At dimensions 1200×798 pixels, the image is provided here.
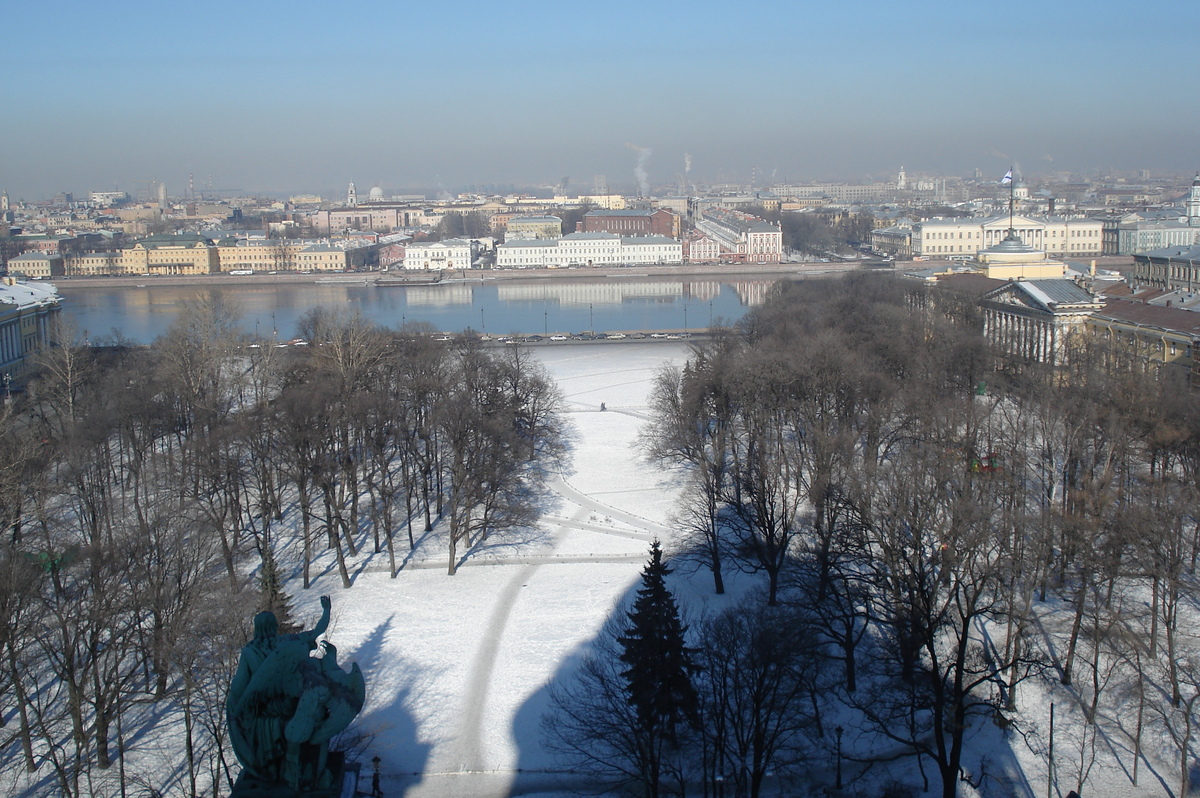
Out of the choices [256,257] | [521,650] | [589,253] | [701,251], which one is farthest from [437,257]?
[521,650]

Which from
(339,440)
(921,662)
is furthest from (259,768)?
(339,440)

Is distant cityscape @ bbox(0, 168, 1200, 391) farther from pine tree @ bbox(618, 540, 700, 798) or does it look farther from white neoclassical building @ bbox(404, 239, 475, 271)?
pine tree @ bbox(618, 540, 700, 798)

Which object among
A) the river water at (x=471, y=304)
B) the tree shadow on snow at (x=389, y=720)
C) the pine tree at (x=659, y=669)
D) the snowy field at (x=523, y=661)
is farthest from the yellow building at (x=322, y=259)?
the pine tree at (x=659, y=669)

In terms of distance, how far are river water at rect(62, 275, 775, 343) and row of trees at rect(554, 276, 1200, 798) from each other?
1520 centimetres

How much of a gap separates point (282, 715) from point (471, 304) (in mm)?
32570

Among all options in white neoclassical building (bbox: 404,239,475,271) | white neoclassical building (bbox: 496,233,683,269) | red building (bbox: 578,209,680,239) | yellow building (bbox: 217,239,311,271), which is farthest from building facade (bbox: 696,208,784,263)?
yellow building (bbox: 217,239,311,271)

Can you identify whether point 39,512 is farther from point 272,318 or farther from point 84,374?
point 272,318

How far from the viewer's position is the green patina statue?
2535mm

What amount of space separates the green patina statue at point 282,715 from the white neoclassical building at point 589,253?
148 feet

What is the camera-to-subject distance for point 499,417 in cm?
1016

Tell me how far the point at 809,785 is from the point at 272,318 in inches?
1108

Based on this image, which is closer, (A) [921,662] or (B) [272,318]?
(A) [921,662]

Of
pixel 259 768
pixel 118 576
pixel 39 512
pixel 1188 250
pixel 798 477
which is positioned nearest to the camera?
pixel 259 768

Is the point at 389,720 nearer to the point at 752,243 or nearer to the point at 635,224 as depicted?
the point at 752,243
